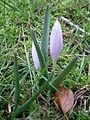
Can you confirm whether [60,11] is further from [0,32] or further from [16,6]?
[0,32]

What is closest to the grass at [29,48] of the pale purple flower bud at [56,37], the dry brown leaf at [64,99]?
the dry brown leaf at [64,99]

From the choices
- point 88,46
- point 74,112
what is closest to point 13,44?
point 88,46

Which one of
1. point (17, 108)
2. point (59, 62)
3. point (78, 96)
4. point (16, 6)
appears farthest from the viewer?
point (16, 6)

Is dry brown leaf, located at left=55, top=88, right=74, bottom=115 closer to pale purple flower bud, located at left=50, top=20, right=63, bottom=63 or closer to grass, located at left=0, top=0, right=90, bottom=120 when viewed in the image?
grass, located at left=0, top=0, right=90, bottom=120

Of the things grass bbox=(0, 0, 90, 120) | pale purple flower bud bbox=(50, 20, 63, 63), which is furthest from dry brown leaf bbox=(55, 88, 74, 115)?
pale purple flower bud bbox=(50, 20, 63, 63)

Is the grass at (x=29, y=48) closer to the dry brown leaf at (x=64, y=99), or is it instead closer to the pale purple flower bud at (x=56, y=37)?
the dry brown leaf at (x=64, y=99)
